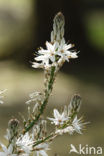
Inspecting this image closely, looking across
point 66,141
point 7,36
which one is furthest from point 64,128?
point 7,36

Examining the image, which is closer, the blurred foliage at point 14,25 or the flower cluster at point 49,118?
the flower cluster at point 49,118

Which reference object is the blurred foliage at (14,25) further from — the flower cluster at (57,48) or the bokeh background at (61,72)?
the flower cluster at (57,48)

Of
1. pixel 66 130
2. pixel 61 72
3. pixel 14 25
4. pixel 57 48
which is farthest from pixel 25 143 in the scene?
pixel 14 25

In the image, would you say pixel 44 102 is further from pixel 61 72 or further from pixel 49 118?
pixel 61 72

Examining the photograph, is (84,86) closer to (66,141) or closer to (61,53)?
(66,141)

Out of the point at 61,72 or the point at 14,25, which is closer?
the point at 61,72

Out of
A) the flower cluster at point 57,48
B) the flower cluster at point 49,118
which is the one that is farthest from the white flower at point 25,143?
the flower cluster at point 57,48
